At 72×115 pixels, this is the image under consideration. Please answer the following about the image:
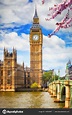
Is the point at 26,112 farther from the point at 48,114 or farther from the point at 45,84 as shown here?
the point at 45,84

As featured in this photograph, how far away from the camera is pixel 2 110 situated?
148 inches

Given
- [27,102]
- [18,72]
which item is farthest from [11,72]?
[27,102]

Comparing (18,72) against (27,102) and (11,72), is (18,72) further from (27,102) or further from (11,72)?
(27,102)

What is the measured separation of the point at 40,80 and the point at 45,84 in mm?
2403

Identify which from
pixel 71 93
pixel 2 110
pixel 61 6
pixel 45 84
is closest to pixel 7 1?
pixel 2 110

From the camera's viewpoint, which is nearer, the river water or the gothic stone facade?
the river water

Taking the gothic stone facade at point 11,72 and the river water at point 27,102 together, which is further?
the gothic stone facade at point 11,72

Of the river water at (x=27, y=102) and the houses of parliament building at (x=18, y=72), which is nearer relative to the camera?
the river water at (x=27, y=102)

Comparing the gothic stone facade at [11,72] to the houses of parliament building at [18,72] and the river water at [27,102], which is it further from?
the river water at [27,102]

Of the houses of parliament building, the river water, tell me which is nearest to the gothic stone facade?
the houses of parliament building

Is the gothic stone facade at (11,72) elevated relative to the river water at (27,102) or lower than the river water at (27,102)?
elevated

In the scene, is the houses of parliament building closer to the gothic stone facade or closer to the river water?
the gothic stone facade

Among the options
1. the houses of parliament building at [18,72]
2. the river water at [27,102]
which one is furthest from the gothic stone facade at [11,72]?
the river water at [27,102]

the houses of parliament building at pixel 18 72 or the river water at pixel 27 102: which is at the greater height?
the houses of parliament building at pixel 18 72
